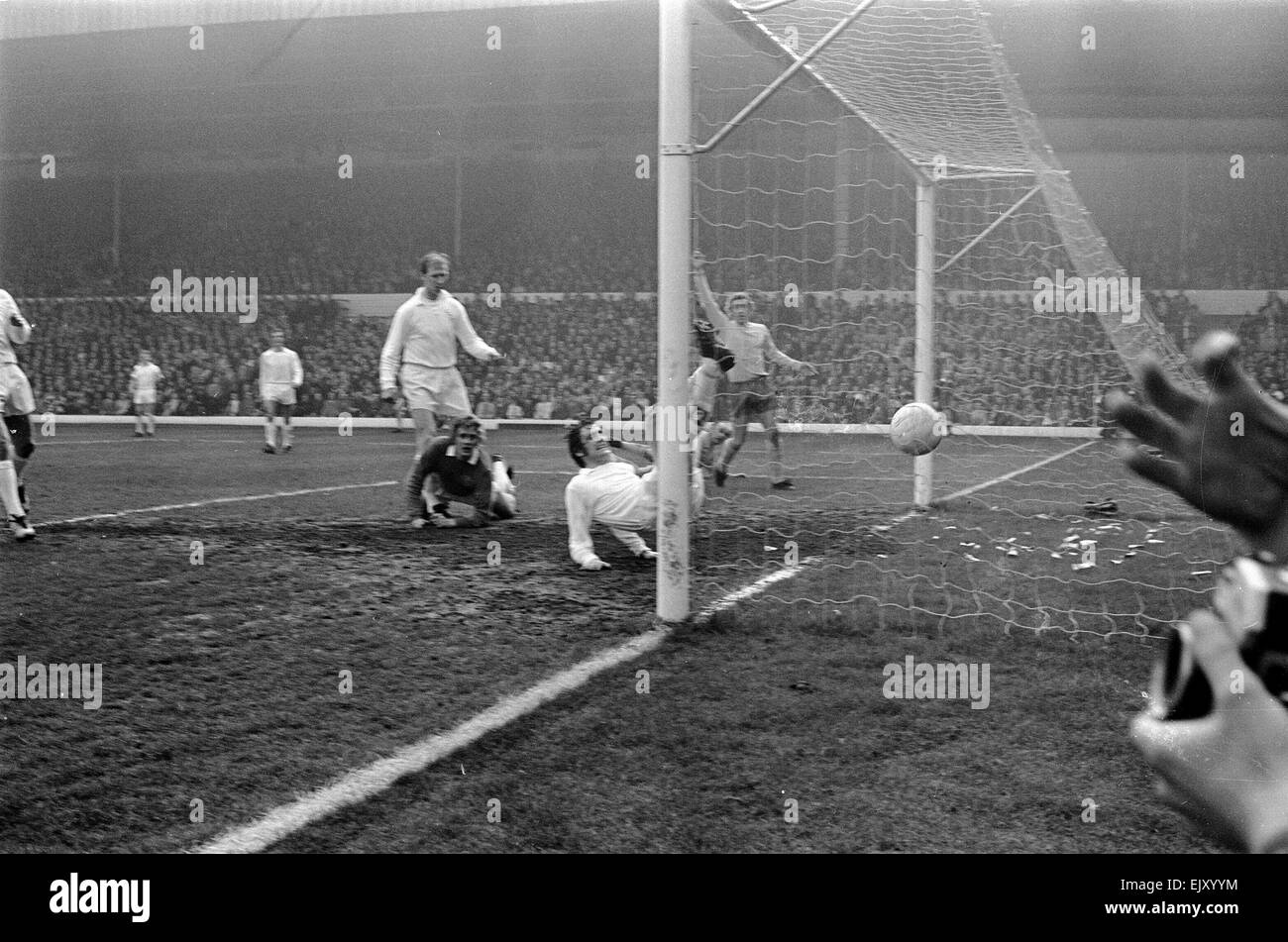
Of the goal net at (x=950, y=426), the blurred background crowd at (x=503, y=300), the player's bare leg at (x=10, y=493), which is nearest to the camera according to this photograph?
the goal net at (x=950, y=426)

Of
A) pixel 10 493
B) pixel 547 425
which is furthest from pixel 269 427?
pixel 10 493

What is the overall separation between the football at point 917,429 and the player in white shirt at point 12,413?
5120 mm

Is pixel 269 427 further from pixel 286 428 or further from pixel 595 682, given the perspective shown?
pixel 595 682

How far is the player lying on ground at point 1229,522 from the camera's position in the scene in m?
0.82

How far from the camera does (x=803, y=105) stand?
25609mm

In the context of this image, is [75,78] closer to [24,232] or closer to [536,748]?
[24,232]

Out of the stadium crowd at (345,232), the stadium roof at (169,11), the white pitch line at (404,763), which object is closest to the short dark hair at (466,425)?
the white pitch line at (404,763)

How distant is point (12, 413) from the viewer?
7672 mm

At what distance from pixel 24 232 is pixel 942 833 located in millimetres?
33311

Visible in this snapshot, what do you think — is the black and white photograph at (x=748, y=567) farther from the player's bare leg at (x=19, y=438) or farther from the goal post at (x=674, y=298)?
the player's bare leg at (x=19, y=438)

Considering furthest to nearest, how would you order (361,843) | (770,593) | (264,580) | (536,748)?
1. (264,580)
2. (770,593)
3. (536,748)
4. (361,843)

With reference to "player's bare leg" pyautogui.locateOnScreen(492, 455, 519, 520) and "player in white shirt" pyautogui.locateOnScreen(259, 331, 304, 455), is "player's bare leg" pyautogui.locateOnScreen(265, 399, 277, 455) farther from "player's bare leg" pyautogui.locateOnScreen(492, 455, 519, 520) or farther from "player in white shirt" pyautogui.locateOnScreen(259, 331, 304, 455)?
"player's bare leg" pyautogui.locateOnScreen(492, 455, 519, 520)

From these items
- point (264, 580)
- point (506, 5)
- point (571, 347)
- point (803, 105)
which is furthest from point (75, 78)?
point (264, 580)

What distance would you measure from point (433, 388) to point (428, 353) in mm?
246
